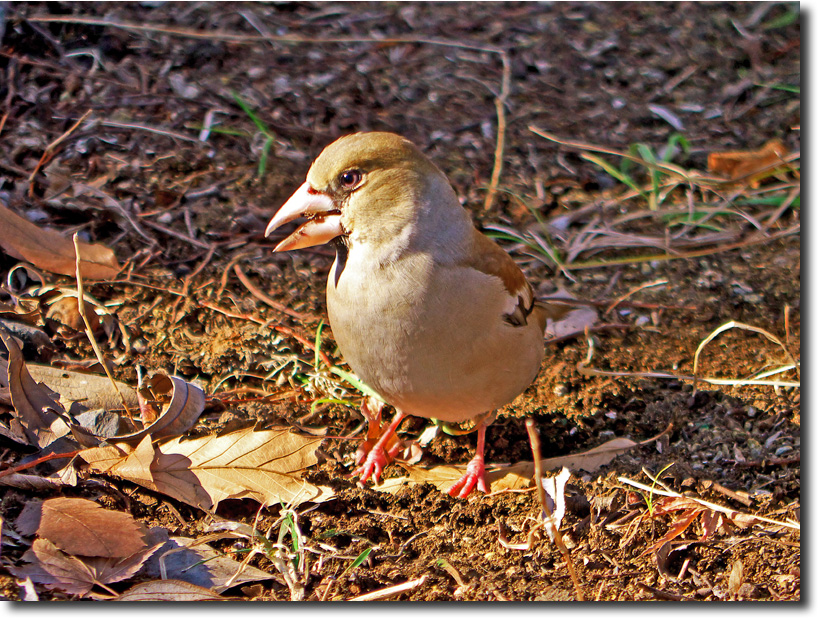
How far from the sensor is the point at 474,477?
360cm

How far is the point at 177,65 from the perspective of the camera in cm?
581

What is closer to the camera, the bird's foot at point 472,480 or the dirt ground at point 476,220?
the dirt ground at point 476,220

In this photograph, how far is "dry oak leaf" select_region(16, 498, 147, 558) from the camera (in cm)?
277

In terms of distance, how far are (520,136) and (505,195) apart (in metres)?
0.72

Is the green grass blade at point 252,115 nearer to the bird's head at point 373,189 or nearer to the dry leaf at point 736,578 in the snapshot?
the bird's head at point 373,189

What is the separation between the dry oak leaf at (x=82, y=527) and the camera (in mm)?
2773

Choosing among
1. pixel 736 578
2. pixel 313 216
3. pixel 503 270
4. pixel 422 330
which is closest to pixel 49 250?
pixel 313 216

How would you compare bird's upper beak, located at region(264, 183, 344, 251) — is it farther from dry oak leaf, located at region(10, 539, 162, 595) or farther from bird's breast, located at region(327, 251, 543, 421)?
dry oak leaf, located at region(10, 539, 162, 595)

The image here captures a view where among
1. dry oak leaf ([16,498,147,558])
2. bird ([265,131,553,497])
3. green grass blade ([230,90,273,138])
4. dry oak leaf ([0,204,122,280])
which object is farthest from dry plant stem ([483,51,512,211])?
dry oak leaf ([16,498,147,558])

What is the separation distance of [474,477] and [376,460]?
45 cm

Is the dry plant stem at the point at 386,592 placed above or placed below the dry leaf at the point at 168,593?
below

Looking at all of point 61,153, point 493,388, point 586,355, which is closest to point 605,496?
point 493,388

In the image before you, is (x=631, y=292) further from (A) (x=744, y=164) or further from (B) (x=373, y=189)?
(B) (x=373, y=189)

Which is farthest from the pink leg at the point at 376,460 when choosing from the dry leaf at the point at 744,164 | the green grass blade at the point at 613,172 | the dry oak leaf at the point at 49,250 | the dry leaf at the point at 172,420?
the dry leaf at the point at 744,164
